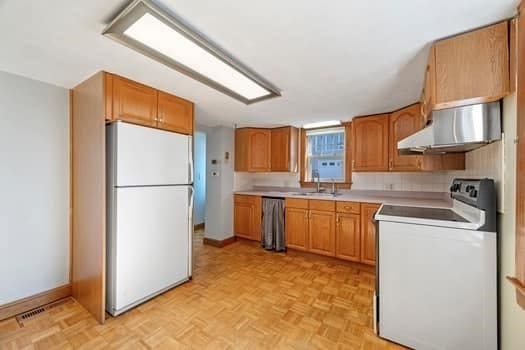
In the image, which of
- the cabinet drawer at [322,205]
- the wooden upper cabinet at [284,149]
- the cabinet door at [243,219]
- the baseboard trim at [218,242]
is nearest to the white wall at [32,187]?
the baseboard trim at [218,242]

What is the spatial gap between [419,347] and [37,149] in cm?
348

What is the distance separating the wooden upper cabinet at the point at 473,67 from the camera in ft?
3.89

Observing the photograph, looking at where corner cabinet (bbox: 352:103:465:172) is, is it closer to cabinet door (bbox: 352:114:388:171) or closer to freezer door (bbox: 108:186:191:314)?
cabinet door (bbox: 352:114:388:171)

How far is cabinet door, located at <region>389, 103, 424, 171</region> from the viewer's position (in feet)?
8.43

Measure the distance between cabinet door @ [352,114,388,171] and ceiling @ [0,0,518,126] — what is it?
0.72 m

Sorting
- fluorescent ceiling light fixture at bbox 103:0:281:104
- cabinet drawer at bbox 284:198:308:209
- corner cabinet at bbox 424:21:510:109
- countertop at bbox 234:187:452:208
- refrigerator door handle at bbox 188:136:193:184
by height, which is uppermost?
fluorescent ceiling light fixture at bbox 103:0:281:104

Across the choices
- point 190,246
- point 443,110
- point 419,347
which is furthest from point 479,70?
point 190,246

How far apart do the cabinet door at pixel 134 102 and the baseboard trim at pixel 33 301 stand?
1.76 m

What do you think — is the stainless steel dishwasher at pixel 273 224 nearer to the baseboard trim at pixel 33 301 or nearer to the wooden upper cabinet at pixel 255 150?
the wooden upper cabinet at pixel 255 150

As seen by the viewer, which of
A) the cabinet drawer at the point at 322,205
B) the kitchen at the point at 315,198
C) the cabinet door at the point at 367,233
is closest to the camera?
the kitchen at the point at 315,198

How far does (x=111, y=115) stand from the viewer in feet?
6.09

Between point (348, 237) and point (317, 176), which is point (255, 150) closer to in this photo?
point (317, 176)

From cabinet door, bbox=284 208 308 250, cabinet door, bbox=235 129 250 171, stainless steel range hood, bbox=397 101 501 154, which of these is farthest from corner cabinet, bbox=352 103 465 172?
cabinet door, bbox=235 129 250 171

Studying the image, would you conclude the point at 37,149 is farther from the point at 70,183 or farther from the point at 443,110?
the point at 443,110
